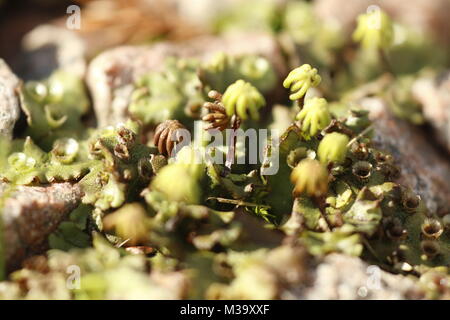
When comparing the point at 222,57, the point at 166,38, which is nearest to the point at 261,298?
the point at 222,57

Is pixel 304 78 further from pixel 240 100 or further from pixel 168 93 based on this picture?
pixel 168 93

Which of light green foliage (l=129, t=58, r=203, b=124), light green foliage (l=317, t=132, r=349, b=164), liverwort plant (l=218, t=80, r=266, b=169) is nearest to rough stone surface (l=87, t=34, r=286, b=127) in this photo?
light green foliage (l=129, t=58, r=203, b=124)

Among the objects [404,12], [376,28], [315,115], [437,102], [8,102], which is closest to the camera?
[315,115]

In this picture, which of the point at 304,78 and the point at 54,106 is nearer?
the point at 304,78

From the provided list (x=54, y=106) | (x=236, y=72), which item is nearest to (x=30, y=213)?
(x=54, y=106)

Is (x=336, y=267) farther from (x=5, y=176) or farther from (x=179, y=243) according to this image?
(x=5, y=176)

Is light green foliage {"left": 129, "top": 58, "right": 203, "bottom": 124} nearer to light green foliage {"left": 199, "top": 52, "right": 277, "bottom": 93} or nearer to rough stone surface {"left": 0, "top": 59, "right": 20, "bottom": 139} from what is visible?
light green foliage {"left": 199, "top": 52, "right": 277, "bottom": 93}
